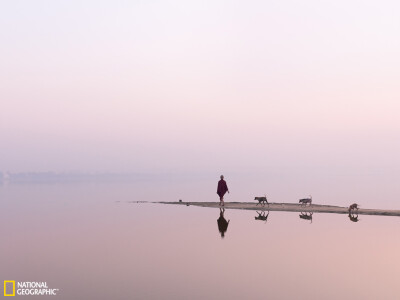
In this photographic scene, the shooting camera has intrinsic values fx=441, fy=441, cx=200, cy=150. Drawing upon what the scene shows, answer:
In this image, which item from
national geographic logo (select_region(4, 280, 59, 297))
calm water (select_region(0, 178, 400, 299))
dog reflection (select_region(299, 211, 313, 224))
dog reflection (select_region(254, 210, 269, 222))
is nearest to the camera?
national geographic logo (select_region(4, 280, 59, 297))

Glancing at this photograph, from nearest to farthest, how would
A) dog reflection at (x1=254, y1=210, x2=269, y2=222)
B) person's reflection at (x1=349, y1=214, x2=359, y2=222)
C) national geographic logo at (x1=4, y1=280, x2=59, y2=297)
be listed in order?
national geographic logo at (x1=4, y1=280, x2=59, y2=297)
person's reflection at (x1=349, y1=214, x2=359, y2=222)
dog reflection at (x1=254, y1=210, x2=269, y2=222)

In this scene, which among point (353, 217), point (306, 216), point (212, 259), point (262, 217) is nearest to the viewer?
point (212, 259)

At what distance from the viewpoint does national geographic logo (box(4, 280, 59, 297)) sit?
14.4 metres

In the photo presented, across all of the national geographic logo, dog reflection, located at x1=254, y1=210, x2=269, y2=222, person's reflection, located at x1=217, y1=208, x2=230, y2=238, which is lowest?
the national geographic logo

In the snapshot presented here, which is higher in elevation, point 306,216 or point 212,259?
point 306,216

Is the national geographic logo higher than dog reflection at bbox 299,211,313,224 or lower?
lower

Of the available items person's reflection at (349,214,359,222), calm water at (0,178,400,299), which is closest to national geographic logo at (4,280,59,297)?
calm water at (0,178,400,299)

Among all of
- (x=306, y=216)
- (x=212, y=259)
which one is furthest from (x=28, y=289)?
(x=306, y=216)

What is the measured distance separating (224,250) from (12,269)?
30.1ft

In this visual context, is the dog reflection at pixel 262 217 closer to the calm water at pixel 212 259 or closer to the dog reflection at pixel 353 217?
the calm water at pixel 212 259

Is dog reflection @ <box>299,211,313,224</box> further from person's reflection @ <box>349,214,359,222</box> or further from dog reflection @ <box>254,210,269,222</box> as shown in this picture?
person's reflection @ <box>349,214,359,222</box>

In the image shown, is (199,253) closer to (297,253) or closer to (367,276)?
(297,253)

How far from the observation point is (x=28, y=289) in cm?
1494

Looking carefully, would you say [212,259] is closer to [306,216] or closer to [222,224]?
[222,224]
